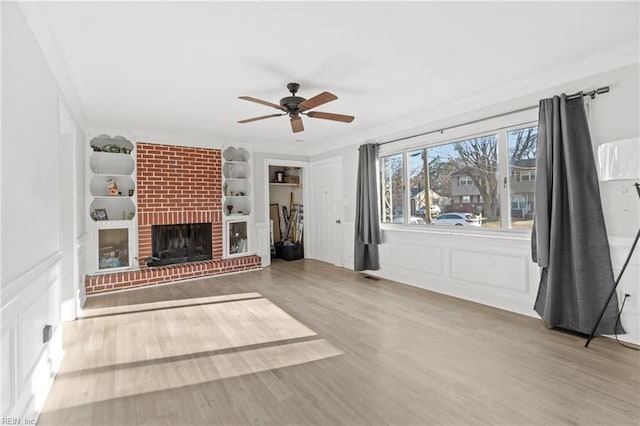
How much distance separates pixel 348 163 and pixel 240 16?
13.0 feet

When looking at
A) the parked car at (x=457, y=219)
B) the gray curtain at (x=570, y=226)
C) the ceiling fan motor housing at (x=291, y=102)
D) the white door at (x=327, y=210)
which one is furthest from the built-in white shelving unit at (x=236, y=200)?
the gray curtain at (x=570, y=226)

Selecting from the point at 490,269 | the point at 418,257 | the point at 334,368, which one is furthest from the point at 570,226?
the point at 334,368

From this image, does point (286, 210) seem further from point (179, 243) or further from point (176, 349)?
point (176, 349)

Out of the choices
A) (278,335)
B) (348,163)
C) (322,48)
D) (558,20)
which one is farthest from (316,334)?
(348,163)

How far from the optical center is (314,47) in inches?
102

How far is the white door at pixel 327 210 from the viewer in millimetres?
6316

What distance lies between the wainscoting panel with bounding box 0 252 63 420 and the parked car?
4221 millimetres

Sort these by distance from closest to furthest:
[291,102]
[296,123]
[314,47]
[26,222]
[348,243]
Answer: [26,222] < [314,47] < [291,102] < [296,123] < [348,243]

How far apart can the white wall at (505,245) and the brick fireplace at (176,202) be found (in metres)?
2.37

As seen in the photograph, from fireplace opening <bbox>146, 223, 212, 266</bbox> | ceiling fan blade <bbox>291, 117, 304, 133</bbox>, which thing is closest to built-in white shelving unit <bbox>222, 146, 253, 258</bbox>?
fireplace opening <bbox>146, 223, 212, 266</bbox>

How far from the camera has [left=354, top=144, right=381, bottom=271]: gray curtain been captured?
5.20 meters

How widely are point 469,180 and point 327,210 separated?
3054mm

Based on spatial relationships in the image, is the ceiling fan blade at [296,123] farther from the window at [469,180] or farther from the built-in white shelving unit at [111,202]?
the built-in white shelving unit at [111,202]

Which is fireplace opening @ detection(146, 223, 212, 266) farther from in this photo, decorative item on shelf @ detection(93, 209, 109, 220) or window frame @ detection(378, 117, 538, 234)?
window frame @ detection(378, 117, 538, 234)
